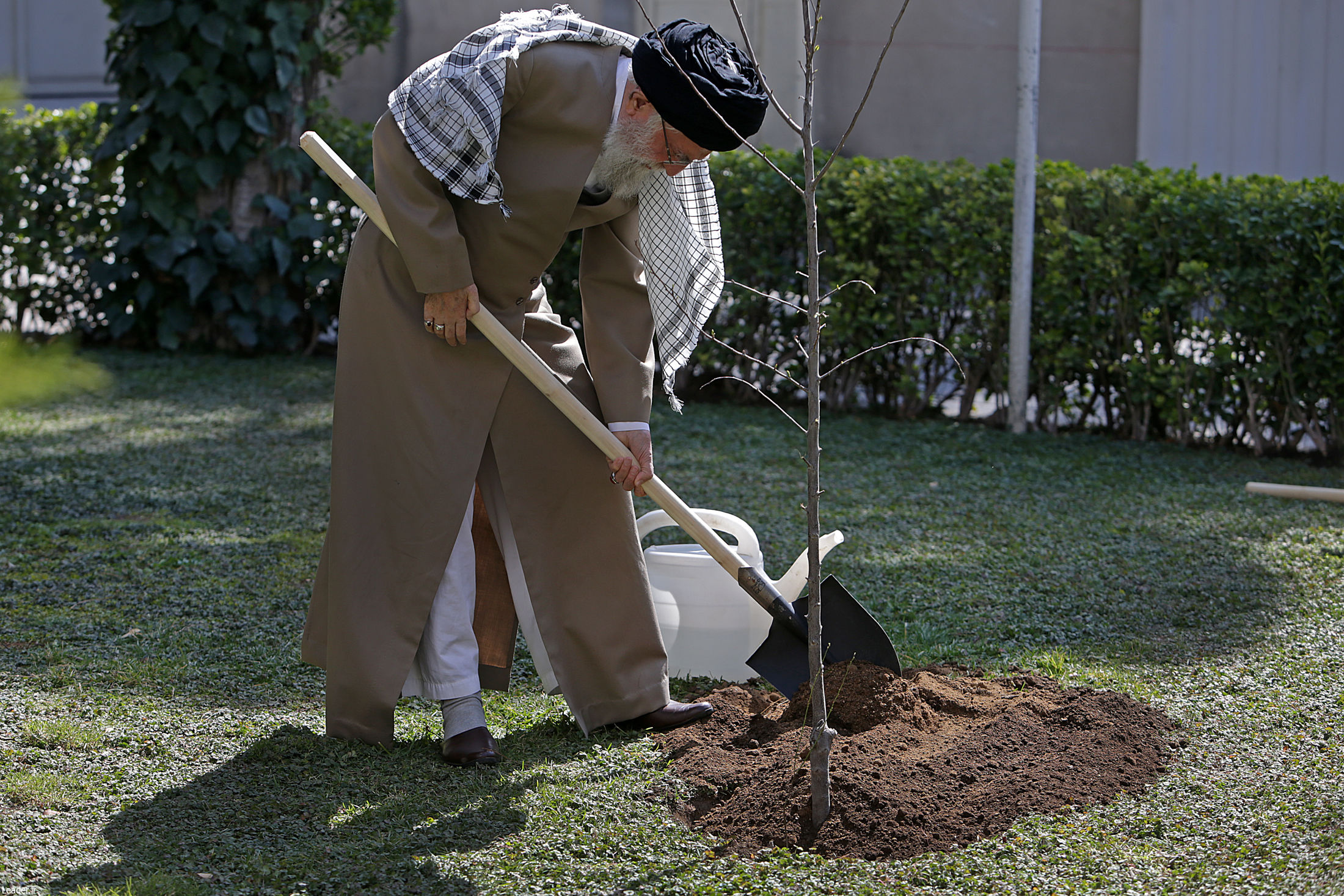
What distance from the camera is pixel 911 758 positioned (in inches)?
111

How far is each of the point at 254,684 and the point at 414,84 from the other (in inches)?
66.3

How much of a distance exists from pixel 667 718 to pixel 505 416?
84 centimetres

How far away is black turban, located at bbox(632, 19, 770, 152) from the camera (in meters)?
2.64

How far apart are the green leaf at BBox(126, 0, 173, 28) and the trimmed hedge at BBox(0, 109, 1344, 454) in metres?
1.15

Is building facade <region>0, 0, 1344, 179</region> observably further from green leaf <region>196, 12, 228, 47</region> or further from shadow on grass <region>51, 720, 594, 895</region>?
shadow on grass <region>51, 720, 594, 895</region>

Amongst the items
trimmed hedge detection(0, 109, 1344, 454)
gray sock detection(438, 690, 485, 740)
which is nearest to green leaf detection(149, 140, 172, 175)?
trimmed hedge detection(0, 109, 1344, 454)

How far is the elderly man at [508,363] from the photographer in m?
2.69

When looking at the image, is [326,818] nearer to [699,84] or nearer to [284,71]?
[699,84]

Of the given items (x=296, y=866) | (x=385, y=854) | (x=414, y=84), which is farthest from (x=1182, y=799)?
(x=414, y=84)

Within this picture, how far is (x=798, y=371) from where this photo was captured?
7.51 meters

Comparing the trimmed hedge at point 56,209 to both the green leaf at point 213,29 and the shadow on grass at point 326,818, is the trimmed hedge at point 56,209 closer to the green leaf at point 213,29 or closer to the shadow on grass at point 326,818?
the green leaf at point 213,29

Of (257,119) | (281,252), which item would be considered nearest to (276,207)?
(281,252)

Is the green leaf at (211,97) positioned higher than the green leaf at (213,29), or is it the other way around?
the green leaf at (213,29)

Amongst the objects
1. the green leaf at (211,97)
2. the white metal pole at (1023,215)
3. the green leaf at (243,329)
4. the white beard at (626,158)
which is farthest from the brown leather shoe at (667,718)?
the green leaf at (211,97)
